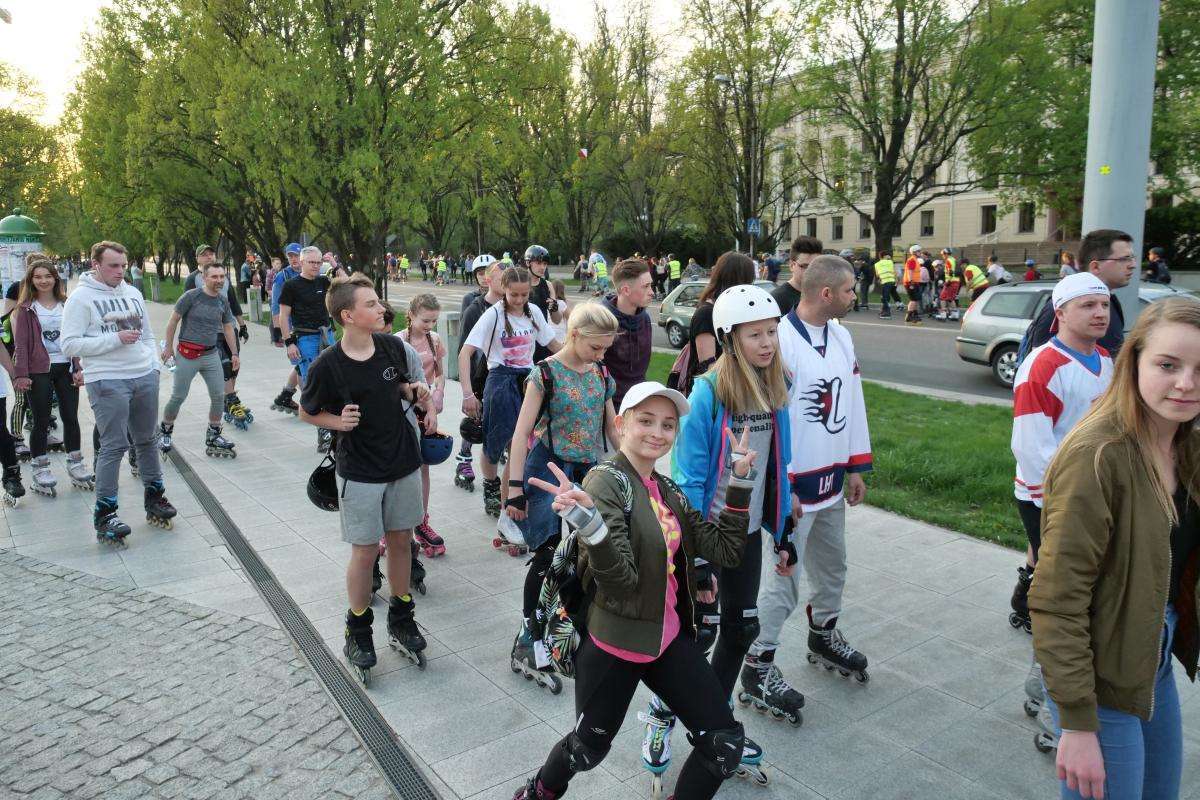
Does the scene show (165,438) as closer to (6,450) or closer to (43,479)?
(43,479)

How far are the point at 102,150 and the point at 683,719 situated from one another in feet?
119

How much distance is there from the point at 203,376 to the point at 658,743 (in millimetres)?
7438

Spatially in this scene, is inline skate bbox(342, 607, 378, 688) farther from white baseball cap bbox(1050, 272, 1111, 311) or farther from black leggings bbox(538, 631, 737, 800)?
white baseball cap bbox(1050, 272, 1111, 311)

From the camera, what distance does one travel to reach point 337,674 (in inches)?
172

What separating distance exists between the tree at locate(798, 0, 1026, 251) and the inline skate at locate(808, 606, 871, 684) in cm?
2914

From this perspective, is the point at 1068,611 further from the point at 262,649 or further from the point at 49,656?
the point at 49,656

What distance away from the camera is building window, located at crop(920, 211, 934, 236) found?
5644cm

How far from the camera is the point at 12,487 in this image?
25.0 ft

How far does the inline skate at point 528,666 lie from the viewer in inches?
164

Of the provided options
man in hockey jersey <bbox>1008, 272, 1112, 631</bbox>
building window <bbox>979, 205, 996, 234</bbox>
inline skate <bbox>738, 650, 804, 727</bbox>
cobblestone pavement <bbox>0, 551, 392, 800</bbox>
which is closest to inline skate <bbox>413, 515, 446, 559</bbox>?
cobblestone pavement <bbox>0, 551, 392, 800</bbox>

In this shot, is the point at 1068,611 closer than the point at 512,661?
Yes

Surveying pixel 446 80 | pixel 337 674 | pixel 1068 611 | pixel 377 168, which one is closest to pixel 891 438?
pixel 337 674

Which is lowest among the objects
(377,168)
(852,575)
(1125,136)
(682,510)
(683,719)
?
(852,575)

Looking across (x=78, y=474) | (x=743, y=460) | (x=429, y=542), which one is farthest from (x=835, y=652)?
(x=78, y=474)
